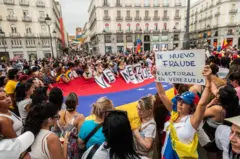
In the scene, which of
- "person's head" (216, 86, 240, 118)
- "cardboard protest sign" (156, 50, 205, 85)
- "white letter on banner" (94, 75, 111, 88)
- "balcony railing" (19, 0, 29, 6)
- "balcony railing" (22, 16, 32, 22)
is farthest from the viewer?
"balcony railing" (22, 16, 32, 22)

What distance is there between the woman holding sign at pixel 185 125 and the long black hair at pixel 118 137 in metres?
0.73

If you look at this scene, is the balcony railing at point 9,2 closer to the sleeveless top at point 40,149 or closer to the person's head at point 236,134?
the sleeveless top at point 40,149

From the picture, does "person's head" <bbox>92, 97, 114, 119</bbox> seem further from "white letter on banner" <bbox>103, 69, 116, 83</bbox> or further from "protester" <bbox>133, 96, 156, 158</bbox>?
"white letter on banner" <bbox>103, 69, 116, 83</bbox>

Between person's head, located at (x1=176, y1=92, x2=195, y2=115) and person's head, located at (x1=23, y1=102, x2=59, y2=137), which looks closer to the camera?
person's head, located at (x1=23, y1=102, x2=59, y2=137)

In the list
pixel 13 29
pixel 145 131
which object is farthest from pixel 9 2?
pixel 145 131

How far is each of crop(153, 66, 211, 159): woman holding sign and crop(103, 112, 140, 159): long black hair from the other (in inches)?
28.6

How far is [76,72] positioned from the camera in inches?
284

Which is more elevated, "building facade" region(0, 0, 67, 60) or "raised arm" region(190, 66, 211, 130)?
"building facade" region(0, 0, 67, 60)

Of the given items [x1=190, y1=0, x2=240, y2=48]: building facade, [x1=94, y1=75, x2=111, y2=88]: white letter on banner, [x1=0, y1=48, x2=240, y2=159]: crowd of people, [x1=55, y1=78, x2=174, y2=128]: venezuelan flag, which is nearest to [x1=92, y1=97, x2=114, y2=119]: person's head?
[x1=0, y1=48, x2=240, y2=159]: crowd of people

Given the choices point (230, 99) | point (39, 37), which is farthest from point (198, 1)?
point (230, 99)

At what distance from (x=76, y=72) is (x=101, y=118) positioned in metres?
5.49

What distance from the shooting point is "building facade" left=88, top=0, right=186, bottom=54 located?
43.3 meters

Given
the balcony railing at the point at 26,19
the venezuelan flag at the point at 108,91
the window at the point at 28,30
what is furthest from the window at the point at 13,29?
the venezuelan flag at the point at 108,91

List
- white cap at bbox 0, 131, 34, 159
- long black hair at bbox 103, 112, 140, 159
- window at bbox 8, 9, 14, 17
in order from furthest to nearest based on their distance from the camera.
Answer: window at bbox 8, 9, 14, 17
long black hair at bbox 103, 112, 140, 159
white cap at bbox 0, 131, 34, 159
